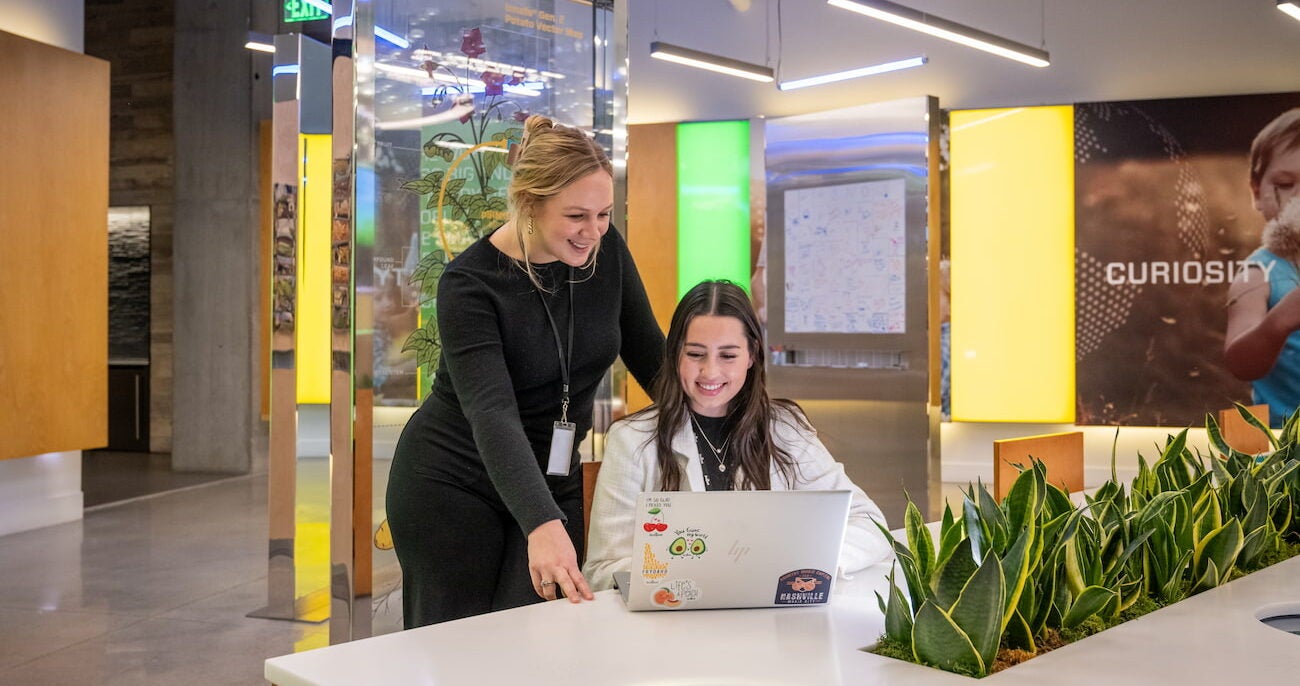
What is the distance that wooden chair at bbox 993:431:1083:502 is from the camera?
2.20 m

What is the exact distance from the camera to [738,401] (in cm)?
230

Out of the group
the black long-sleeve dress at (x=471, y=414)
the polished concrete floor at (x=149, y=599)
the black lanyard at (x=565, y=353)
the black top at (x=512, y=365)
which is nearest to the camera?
the black top at (x=512, y=365)

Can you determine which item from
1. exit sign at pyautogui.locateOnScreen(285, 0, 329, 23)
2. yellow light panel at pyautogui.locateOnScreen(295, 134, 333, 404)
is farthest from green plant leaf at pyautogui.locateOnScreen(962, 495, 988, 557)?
exit sign at pyautogui.locateOnScreen(285, 0, 329, 23)

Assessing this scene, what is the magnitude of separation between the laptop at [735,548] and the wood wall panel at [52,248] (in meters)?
5.27

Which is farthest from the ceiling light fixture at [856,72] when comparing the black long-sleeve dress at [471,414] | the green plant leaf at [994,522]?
the green plant leaf at [994,522]

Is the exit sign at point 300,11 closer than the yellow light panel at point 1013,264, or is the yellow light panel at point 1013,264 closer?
the exit sign at point 300,11

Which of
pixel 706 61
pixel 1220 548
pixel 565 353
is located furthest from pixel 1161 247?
pixel 565 353

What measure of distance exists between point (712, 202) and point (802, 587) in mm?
6760

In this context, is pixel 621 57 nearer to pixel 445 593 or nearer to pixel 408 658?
pixel 445 593

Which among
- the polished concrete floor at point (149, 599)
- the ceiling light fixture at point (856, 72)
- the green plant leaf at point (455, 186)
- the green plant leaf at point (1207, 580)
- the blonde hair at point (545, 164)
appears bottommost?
the polished concrete floor at point (149, 599)

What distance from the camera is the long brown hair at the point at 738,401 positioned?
2199 mm

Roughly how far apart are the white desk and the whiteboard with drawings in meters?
4.76

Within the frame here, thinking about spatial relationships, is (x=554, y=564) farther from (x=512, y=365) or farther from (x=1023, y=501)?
(x=1023, y=501)

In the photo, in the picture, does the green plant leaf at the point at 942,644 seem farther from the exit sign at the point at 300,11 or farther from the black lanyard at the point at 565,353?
the exit sign at the point at 300,11
